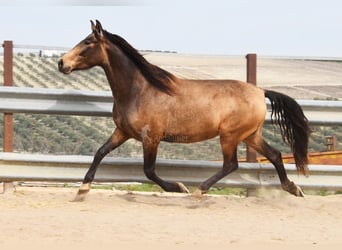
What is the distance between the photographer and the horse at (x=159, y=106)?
7.82 m

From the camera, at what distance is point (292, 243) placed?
18.4ft

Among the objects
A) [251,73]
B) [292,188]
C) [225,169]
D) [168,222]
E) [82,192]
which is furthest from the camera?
[251,73]

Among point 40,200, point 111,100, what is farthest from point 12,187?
point 111,100

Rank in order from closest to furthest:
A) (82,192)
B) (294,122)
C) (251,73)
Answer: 1. (82,192)
2. (294,122)
3. (251,73)

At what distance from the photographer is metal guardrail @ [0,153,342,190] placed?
8.16 m

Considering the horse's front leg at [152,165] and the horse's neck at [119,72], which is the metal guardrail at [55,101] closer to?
the horse's neck at [119,72]

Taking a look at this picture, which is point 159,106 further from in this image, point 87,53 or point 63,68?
point 63,68

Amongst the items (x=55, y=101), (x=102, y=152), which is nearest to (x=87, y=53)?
(x=55, y=101)

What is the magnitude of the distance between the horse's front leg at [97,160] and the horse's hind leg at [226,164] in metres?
1.02

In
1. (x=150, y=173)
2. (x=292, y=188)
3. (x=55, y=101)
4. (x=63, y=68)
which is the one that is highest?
(x=63, y=68)

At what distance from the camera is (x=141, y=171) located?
8.34 m

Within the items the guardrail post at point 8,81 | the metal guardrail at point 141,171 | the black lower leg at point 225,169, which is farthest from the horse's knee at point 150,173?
the guardrail post at point 8,81

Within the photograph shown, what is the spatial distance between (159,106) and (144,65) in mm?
535

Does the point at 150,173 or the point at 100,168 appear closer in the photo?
the point at 150,173
